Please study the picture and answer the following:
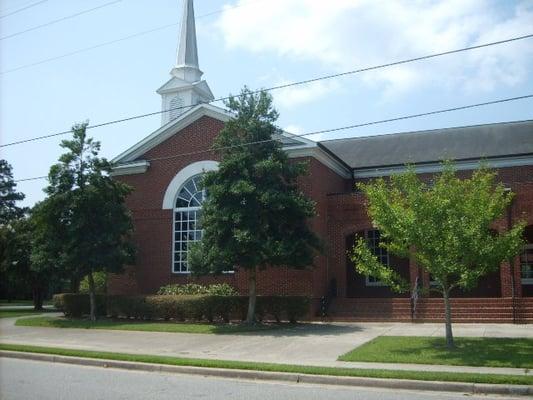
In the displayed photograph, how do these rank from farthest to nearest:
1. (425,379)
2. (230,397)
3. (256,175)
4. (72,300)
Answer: (72,300), (256,175), (425,379), (230,397)

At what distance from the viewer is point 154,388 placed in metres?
9.79

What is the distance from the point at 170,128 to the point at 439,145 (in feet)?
44.6

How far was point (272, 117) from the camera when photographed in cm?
2028

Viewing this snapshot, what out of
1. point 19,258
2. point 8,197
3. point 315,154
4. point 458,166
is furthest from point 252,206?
point 8,197

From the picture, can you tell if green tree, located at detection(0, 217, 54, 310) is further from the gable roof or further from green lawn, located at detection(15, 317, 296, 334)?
green lawn, located at detection(15, 317, 296, 334)

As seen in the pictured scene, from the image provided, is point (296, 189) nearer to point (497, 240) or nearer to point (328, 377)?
point (497, 240)

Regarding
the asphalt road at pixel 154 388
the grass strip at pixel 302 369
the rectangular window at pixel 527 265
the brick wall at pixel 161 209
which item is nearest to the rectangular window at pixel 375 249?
the brick wall at pixel 161 209

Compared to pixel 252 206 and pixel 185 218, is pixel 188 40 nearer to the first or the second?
pixel 185 218

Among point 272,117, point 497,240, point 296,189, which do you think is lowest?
point 497,240

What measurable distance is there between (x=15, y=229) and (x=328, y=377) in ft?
83.8

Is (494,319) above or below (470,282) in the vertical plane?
below

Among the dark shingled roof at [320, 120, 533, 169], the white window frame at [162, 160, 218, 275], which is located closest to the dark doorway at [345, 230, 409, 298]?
the dark shingled roof at [320, 120, 533, 169]

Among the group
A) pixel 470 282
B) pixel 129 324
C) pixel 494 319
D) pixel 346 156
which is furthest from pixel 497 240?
pixel 346 156

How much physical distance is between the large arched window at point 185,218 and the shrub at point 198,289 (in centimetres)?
152
